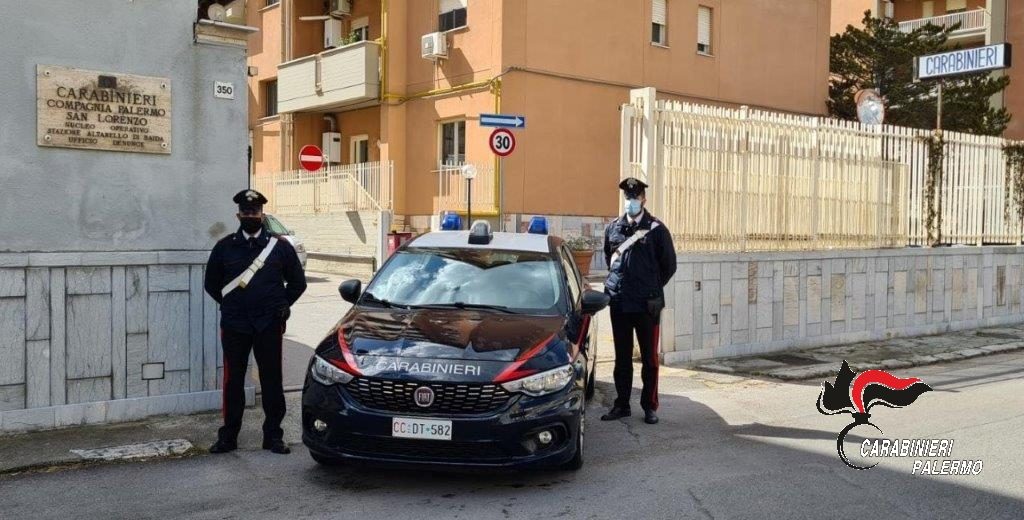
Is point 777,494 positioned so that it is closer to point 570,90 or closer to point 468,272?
point 468,272

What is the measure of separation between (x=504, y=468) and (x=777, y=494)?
1.69 m

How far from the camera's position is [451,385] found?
5492mm

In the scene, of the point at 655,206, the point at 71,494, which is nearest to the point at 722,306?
the point at 655,206

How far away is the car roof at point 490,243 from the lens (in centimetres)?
732

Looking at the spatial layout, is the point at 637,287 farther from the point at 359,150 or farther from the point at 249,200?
the point at 359,150

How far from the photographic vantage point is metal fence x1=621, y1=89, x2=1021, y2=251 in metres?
10.9

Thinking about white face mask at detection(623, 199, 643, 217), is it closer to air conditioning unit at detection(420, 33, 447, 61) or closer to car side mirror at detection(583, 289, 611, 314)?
car side mirror at detection(583, 289, 611, 314)

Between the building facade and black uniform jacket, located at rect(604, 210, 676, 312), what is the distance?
340cm

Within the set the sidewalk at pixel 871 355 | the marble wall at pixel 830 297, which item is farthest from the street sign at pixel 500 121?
the sidewalk at pixel 871 355

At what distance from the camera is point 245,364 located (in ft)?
22.7

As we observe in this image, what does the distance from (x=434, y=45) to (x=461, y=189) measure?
367 centimetres

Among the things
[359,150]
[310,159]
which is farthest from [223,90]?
[359,150]

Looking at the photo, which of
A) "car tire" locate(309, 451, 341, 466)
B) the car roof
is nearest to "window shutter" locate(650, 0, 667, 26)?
the car roof

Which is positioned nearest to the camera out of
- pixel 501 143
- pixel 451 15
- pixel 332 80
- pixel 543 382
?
pixel 543 382
